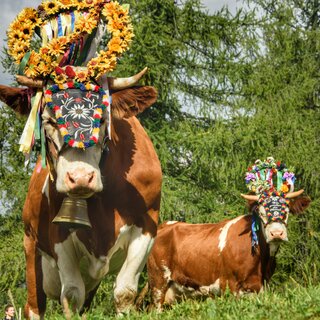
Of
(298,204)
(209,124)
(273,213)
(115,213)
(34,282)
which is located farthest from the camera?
(209,124)

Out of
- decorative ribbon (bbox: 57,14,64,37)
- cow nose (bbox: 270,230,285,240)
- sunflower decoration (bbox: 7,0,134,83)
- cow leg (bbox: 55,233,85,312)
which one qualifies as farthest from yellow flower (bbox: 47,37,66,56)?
cow nose (bbox: 270,230,285,240)

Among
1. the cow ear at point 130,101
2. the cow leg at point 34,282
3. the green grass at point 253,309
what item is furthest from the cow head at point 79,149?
the cow leg at point 34,282

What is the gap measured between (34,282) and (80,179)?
2.49 meters

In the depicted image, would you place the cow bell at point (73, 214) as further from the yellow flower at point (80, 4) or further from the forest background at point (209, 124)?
the forest background at point (209, 124)

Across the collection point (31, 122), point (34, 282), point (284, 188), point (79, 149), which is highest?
point (31, 122)

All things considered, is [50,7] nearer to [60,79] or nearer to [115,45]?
[115,45]

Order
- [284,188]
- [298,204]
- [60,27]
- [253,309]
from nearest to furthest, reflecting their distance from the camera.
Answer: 1. [253,309]
2. [60,27]
3. [284,188]
4. [298,204]

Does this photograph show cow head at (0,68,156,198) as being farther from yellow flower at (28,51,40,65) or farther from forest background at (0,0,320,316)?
forest background at (0,0,320,316)

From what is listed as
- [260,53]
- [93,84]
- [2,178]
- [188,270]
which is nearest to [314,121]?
[260,53]

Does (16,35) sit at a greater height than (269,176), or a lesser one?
greater

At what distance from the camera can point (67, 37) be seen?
5.95 meters

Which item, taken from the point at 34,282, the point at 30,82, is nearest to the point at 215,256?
the point at 34,282

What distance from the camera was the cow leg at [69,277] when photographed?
229 inches

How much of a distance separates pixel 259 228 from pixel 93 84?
692 cm
